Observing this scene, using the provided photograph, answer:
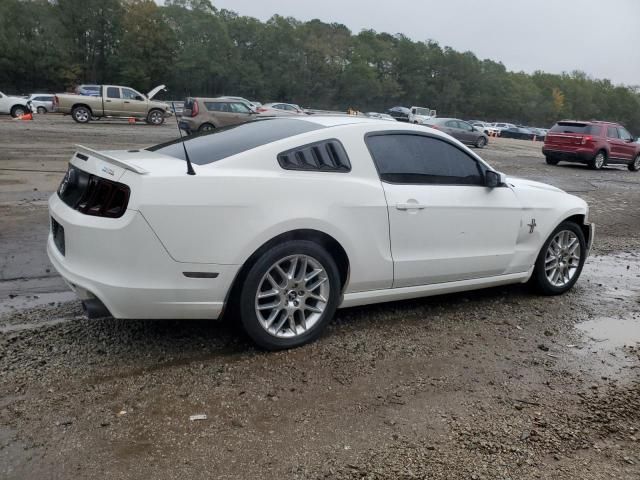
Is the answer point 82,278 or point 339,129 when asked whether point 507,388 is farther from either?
point 82,278

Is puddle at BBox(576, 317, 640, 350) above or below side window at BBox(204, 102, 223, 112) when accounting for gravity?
below

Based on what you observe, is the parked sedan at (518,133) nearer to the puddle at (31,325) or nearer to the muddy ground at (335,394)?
the muddy ground at (335,394)

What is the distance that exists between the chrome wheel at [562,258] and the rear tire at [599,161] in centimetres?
1649

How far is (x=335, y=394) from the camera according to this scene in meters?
3.27

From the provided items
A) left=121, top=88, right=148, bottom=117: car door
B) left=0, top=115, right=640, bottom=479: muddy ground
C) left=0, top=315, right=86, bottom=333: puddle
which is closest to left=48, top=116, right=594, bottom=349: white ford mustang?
left=0, top=115, right=640, bottom=479: muddy ground

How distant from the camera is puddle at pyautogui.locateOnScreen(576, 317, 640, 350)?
435cm

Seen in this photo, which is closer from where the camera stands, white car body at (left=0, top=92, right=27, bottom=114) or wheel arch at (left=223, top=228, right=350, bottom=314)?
wheel arch at (left=223, top=228, right=350, bottom=314)

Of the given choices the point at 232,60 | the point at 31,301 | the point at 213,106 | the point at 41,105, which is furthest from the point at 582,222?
the point at 232,60

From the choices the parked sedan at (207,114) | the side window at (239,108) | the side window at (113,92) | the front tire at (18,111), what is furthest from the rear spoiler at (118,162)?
the front tire at (18,111)

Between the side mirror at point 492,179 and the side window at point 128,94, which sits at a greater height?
the side window at point 128,94

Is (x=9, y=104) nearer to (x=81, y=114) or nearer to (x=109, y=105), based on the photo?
(x=81, y=114)

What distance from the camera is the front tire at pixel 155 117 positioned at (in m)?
27.7

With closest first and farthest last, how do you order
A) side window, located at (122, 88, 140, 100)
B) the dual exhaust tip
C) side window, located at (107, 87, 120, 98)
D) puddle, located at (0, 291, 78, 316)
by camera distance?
the dual exhaust tip
puddle, located at (0, 291, 78, 316)
side window, located at (107, 87, 120, 98)
side window, located at (122, 88, 140, 100)

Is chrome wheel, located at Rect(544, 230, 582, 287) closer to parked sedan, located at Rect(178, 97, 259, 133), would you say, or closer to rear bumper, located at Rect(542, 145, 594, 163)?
rear bumper, located at Rect(542, 145, 594, 163)
